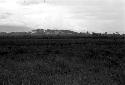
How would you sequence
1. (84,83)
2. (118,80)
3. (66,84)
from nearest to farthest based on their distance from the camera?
1. (66,84)
2. (84,83)
3. (118,80)

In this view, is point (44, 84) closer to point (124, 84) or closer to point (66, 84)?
point (66, 84)

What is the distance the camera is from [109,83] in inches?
341

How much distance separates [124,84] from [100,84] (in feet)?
3.55

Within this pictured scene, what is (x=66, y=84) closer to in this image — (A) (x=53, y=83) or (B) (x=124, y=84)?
(A) (x=53, y=83)

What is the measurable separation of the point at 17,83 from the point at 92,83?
2903 millimetres

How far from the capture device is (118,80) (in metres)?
9.53

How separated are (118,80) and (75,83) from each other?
105 inches

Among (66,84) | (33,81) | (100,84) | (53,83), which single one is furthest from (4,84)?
(100,84)

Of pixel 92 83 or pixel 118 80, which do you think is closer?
pixel 92 83

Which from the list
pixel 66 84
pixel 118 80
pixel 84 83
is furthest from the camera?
pixel 118 80

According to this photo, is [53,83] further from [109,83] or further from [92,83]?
[109,83]

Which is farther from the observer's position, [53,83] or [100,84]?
[100,84]

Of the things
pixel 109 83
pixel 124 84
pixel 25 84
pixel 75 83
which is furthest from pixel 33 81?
pixel 124 84

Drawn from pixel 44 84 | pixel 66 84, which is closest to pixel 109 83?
pixel 66 84
